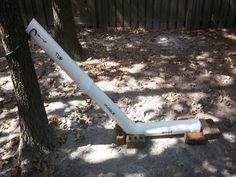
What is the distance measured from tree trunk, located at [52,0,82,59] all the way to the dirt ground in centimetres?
34

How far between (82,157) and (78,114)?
960mm

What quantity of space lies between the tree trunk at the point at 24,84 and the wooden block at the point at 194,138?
6.56 feet

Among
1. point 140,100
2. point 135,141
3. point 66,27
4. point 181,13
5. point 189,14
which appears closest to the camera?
point 135,141

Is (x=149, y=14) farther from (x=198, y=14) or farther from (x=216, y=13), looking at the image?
(x=216, y=13)

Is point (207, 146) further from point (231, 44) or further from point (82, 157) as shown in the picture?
point (231, 44)

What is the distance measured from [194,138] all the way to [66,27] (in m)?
3.55

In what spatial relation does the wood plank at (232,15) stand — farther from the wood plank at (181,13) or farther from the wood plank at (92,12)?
the wood plank at (92,12)

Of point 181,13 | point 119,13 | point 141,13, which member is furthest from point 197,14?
point 119,13

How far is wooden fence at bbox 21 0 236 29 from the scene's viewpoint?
7742 mm

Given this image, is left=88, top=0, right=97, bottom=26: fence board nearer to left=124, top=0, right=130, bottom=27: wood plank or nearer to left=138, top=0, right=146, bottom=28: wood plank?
left=124, top=0, right=130, bottom=27: wood plank

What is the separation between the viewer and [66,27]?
21.1ft

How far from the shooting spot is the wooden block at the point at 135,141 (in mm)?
4473

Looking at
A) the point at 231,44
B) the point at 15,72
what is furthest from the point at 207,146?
the point at 231,44

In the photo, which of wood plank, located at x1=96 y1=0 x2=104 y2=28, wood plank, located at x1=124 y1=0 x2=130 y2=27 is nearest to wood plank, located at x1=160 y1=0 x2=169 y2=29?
wood plank, located at x1=124 y1=0 x2=130 y2=27
